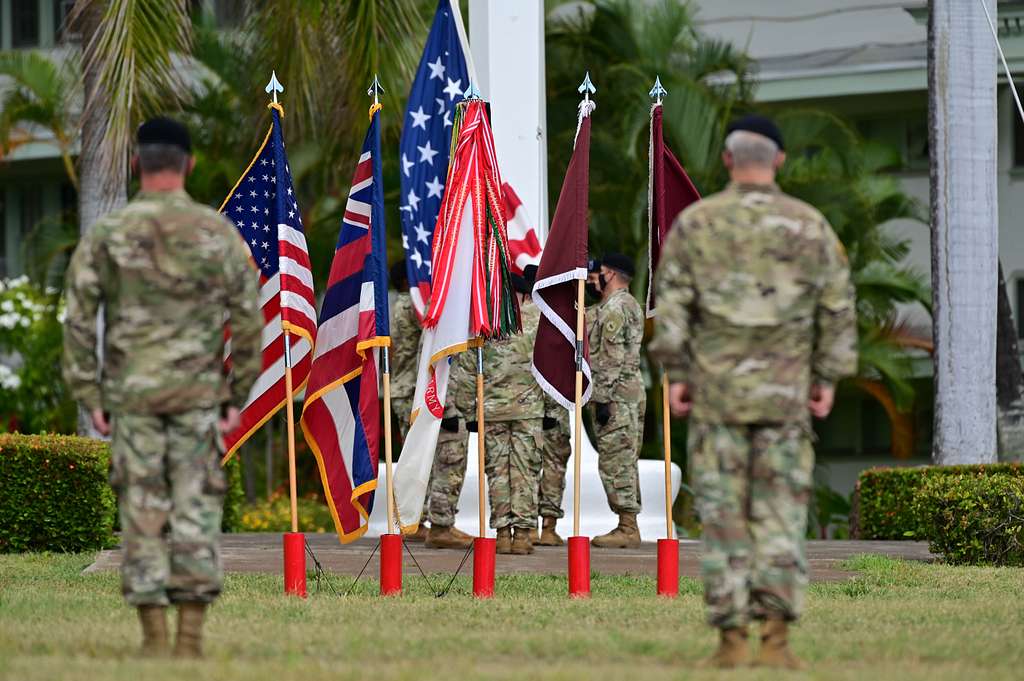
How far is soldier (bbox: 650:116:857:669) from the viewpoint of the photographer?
22.8 ft

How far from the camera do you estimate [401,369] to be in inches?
567

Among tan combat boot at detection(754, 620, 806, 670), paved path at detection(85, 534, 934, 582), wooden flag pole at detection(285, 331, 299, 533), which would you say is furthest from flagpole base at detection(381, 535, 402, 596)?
tan combat boot at detection(754, 620, 806, 670)

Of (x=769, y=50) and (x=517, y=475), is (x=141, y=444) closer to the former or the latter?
(x=517, y=475)

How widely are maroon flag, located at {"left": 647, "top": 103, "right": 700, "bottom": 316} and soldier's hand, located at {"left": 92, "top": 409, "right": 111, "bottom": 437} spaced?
436 centimetres

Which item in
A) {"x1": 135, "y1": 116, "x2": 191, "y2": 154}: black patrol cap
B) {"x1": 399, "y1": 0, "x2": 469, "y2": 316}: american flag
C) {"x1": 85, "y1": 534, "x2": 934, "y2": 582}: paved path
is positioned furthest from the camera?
{"x1": 85, "y1": 534, "x2": 934, "y2": 582}: paved path

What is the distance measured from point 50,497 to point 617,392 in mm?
4544

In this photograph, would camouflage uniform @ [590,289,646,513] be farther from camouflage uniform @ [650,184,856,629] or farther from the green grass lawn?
camouflage uniform @ [650,184,856,629]

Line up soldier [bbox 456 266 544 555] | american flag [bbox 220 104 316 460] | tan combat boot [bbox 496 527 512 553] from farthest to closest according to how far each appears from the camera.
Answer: soldier [bbox 456 266 544 555]
tan combat boot [bbox 496 527 512 553]
american flag [bbox 220 104 316 460]

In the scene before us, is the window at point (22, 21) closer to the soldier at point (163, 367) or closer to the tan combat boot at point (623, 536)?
the tan combat boot at point (623, 536)

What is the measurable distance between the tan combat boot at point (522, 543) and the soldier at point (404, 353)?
147 centimetres

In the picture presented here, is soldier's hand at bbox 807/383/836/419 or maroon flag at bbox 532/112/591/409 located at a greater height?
maroon flag at bbox 532/112/591/409

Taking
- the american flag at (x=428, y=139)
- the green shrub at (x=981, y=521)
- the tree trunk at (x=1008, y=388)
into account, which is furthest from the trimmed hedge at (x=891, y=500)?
the american flag at (x=428, y=139)

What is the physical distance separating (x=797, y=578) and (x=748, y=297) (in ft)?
3.76

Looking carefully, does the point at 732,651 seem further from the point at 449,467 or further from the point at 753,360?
the point at 449,467
